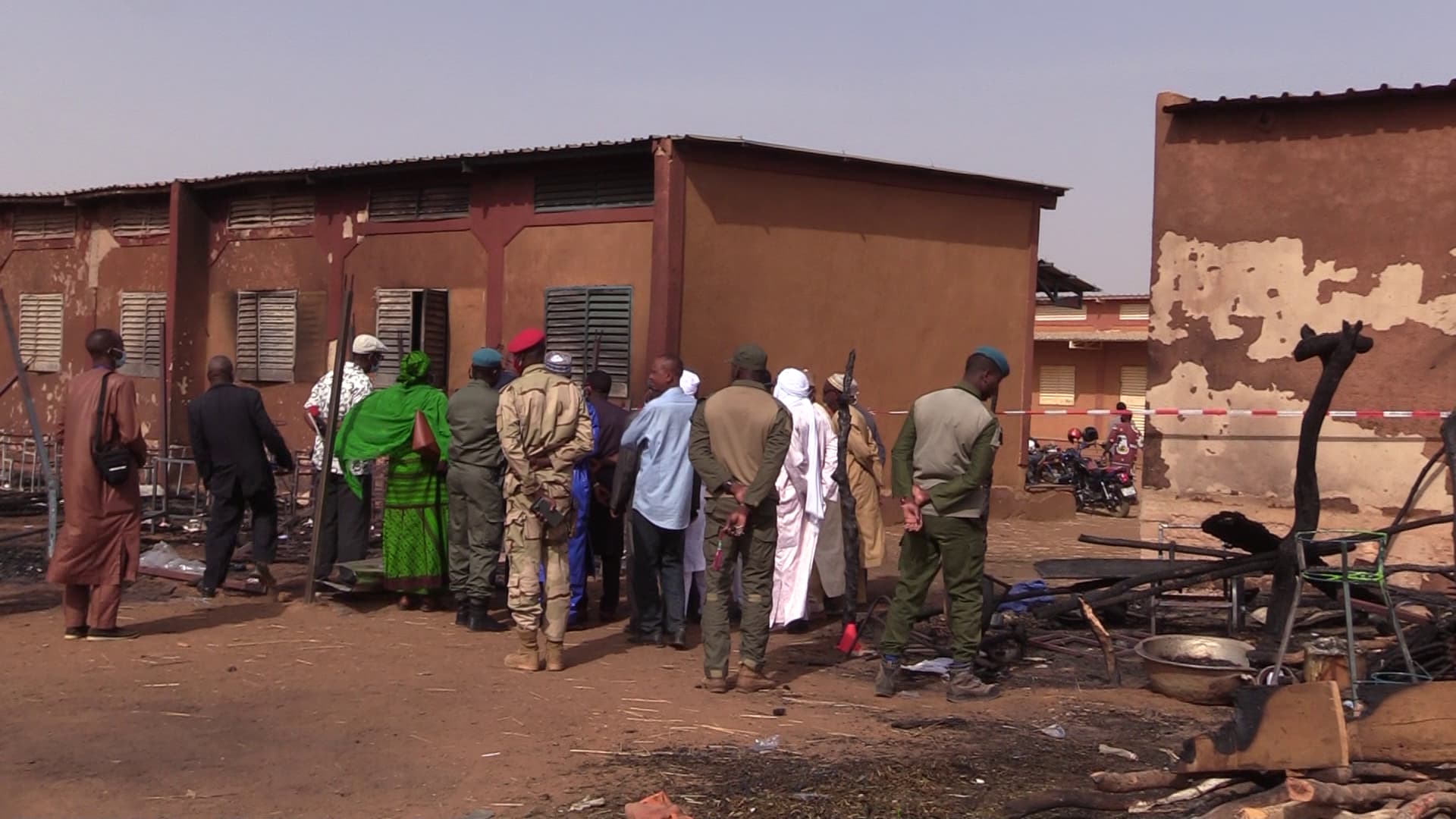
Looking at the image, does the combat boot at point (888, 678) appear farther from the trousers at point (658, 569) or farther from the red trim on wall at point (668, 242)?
the red trim on wall at point (668, 242)

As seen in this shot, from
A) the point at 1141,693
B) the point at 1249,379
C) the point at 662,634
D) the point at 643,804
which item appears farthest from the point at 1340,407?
the point at 643,804

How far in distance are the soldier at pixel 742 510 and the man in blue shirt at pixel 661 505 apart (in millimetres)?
915

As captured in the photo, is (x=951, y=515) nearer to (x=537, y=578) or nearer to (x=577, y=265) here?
(x=537, y=578)

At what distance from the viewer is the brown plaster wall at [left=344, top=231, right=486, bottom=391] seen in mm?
15945

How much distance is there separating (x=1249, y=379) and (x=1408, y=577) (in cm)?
180

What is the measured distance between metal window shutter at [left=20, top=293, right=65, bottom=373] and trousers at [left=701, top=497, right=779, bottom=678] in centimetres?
1573

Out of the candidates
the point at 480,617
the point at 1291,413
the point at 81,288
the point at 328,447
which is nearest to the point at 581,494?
the point at 480,617

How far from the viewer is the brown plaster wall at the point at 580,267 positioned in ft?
47.2

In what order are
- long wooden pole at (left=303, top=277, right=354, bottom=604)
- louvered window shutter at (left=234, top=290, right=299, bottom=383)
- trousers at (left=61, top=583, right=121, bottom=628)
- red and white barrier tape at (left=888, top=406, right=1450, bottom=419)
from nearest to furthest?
trousers at (left=61, top=583, right=121, bottom=628) < long wooden pole at (left=303, top=277, right=354, bottom=604) < red and white barrier tape at (left=888, top=406, right=1450, bottom=419) < louvered window shutter at (left=234, top=290, right=299, bottom=383)

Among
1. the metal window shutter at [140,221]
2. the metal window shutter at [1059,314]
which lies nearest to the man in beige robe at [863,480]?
the metal window shutter at [140,221]

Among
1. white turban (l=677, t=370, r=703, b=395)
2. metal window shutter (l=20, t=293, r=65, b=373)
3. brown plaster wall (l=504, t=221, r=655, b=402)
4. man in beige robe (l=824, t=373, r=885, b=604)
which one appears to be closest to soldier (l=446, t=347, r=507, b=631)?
white turban (l=677, t=370, r=703, b=395)

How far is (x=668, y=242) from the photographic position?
45.3ft

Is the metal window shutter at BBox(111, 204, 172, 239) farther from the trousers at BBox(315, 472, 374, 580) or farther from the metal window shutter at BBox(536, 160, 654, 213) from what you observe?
the trousers at BBox(315, 472, 374, 580)

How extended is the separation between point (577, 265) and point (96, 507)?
7436 millimetres
